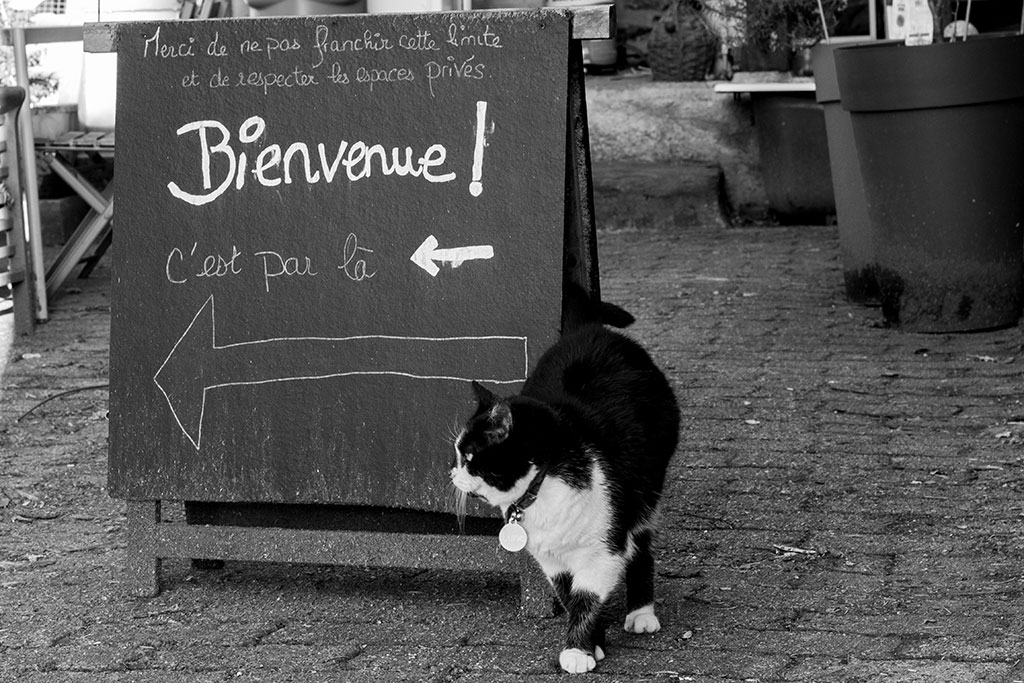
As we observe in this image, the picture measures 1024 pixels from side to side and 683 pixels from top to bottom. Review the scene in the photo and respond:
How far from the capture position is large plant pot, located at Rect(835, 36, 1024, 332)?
536 centimetres

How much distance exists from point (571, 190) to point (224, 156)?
32.1 inches

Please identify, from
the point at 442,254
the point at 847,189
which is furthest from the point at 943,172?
the point at 442,254

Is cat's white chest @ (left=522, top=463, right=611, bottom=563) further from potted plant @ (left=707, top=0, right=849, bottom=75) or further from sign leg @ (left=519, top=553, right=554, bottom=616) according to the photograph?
potted plant @ (left=707, top=0, right=849, bottom=75)

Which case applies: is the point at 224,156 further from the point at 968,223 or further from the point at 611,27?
the point at 968,223

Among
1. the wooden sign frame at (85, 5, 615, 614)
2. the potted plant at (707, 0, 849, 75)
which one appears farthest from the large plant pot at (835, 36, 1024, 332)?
the wooden sign frame at (85, 5, 615, 614)

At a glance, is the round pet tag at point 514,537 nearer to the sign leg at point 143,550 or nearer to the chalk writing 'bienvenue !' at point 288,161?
A: the chalk writing 'bienvenue !' at point 288,161

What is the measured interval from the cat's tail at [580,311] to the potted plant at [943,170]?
2.60m

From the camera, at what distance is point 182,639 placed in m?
3.12

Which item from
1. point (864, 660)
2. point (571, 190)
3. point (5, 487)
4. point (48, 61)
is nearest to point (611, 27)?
point (571, 190)

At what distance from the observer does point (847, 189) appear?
6039mm

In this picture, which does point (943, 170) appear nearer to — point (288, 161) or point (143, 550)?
point (288, 161)

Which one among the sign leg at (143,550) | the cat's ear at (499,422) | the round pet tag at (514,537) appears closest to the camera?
the cat's ear at (499,422)

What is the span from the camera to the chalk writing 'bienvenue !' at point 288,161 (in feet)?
10.4

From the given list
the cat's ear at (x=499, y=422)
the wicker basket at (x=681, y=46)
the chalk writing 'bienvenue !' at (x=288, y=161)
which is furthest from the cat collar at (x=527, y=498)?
the wicker basket at (x=681, y=46)
